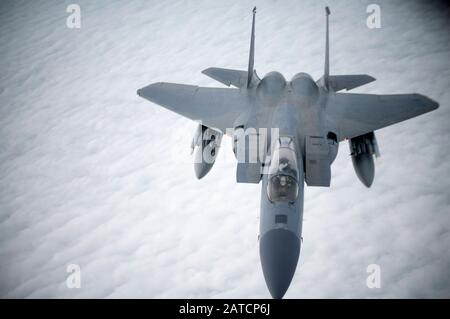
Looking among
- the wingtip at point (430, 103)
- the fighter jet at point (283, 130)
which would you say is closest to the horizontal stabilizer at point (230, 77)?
the fighter jet at point (283, 130)

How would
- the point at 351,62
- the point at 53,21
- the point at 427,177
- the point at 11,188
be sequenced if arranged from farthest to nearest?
1. the point at 53,21
2. the point at 351,62
3. the point at 11,188
4. the point at 427,177

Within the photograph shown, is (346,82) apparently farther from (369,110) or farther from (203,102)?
(203,102)

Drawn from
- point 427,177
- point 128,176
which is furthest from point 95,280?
point 427,177

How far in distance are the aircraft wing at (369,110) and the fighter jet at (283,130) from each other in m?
0.03

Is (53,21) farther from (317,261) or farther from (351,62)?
(317,261)

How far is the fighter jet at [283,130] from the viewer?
8.00 metres

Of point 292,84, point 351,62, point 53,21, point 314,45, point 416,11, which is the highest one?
point 53,21

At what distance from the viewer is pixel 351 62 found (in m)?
18.0

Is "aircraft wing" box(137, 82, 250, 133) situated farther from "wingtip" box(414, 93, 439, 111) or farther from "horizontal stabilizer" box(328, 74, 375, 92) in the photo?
"wingtip" box(414, 93, 439, 111)

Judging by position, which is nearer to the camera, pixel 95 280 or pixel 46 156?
pixel 95 280

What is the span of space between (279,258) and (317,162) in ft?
9.37

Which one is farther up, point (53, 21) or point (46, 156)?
point (53, 21)

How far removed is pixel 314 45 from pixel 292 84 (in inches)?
331

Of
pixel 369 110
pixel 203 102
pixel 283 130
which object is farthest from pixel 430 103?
pixel 203 102
